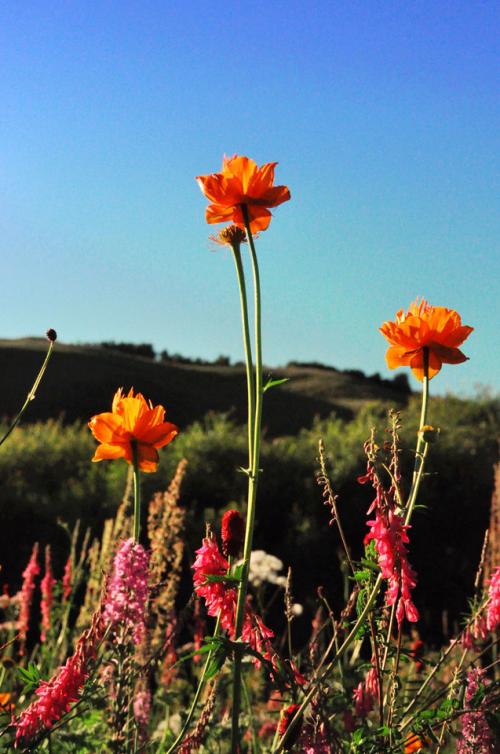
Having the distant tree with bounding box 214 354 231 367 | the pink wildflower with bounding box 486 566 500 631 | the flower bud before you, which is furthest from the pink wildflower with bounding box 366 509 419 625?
the distant tree with bounding box 214 354 231 367

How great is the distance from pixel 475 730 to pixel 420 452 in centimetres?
62

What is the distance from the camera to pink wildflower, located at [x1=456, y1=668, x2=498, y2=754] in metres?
2.01

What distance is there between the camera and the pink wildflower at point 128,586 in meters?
2.00

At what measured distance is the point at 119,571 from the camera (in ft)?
6.58

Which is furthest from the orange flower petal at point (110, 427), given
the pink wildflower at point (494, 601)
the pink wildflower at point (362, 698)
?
the pink wildflower at point (494, 601)

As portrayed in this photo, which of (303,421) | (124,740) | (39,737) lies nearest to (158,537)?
(124,740)

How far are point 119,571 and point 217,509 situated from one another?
245 inches

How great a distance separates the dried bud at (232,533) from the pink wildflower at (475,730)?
594mm

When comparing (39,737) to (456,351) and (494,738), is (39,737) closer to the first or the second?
(494,738)

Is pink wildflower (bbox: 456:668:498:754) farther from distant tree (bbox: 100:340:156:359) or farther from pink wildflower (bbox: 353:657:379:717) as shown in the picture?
distant tree (bbox: 100:340:156:359)

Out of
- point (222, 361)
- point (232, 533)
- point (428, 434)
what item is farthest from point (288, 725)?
point (222, 361)

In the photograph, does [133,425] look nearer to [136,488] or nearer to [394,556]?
[136,488]

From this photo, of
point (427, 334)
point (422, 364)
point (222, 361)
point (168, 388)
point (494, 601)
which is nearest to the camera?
point (494, 601)

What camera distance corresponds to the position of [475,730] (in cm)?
201
